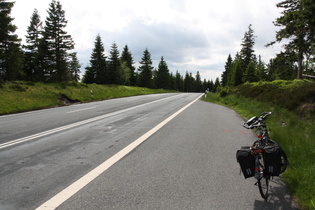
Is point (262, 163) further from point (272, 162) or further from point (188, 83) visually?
point (188, 83)

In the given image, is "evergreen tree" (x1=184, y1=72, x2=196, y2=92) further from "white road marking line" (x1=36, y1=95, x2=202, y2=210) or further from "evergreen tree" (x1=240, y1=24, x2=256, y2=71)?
"white road marking line" (x1=36, y1=95, x2=202, y2=210)

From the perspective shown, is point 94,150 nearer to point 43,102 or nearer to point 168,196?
point 168,196

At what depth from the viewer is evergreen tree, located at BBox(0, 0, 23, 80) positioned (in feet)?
86.3

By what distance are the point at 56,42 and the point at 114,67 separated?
69.3ft

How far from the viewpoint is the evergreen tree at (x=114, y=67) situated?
5444 cm

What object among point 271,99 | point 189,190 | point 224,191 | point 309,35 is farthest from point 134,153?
point 309,35

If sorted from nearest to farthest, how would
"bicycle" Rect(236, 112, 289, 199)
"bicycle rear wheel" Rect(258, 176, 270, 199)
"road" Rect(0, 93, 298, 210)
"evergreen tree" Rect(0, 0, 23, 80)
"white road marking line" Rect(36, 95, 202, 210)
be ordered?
"white road marking line" Rect(36, 95, 202, 210)
"road" Rect(0, 93, 298, 210)
"bicycle rear wheel" Rect(258, 176, 270, 199)
"bicycle" Rect(236, 112, 289, 199)
"evergreen tree" Rect(0, 0, 23, 80)

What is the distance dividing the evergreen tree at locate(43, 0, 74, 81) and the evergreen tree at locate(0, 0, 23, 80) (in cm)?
433

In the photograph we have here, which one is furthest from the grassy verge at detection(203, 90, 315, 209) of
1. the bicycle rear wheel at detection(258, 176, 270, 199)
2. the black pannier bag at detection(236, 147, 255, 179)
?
the black pannier bag at detection(236, 147, 255, 179)

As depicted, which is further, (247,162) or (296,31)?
(296,31)

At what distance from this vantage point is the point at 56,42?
3456 centimetres

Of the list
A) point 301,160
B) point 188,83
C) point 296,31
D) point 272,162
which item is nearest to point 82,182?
point 272,162

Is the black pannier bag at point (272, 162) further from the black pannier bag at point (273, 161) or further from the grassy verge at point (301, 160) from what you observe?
the grassy verge at point (301, 160)

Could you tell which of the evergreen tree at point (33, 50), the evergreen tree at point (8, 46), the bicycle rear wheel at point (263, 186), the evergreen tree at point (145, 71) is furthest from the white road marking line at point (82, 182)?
the evergreen tree at point (145, 71)
